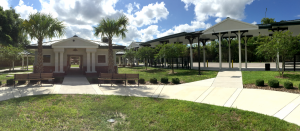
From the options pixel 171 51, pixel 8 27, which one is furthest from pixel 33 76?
→ pixel 8 27

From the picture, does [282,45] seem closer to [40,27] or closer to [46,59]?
[40,27]

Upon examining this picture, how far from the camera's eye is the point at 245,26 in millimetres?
17906

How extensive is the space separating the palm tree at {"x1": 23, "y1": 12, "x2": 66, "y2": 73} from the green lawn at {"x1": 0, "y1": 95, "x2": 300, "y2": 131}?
7.68m

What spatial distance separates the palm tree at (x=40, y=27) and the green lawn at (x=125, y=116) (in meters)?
7.68

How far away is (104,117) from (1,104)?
4.92 m

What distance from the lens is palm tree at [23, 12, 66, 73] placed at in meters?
13.4

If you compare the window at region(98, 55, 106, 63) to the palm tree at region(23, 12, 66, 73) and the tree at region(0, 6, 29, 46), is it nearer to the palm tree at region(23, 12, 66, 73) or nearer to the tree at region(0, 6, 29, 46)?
the palm tree at region(23, 12, 66, 73)

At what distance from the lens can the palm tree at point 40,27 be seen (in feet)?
43.9

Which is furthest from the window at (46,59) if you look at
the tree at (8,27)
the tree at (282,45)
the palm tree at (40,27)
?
the tree at (8,27)

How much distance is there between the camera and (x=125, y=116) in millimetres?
6133

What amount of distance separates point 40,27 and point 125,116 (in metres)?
12.0

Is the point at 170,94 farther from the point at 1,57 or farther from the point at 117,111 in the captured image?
the point at 1,57

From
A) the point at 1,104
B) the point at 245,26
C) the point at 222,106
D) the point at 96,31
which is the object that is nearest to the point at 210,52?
the point at 245,26

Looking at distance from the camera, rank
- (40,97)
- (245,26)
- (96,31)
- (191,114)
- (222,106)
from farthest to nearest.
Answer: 1. (245,26)
2. (96,31)
3. (40,97)
4. (222,106)
5. (191,114)
